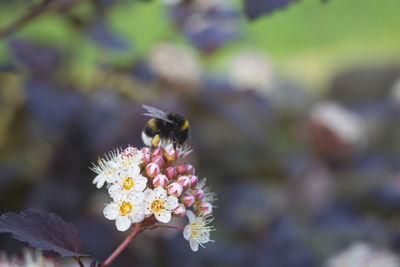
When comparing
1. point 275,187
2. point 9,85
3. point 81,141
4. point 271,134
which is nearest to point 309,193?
point 275,187

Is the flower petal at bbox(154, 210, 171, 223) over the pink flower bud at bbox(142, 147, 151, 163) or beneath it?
beneath

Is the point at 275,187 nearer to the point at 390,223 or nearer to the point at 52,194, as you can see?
the point at 390,223

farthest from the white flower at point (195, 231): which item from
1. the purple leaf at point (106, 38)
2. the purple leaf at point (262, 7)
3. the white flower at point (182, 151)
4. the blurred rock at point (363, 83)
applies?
the blurred rock at point (363, 83)

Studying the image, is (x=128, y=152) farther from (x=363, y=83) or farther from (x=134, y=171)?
(x=363, y=83)

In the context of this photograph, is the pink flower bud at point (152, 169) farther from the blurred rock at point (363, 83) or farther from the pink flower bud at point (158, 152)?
the blurred rock at point (363, 83)

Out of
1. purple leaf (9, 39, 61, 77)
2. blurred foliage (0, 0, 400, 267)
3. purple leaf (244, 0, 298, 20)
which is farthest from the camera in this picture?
purple leaf (9, 39, 61, 77)

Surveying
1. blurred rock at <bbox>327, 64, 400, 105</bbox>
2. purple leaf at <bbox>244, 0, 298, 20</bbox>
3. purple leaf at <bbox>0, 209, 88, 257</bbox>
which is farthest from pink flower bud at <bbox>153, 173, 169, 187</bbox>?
blurred rock at <bbox>327, 64, 400, 105</bbox>

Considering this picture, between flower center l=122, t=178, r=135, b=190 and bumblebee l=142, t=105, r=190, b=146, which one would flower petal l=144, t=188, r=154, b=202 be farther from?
bumblebee l=142, t=105, r=190, b=146

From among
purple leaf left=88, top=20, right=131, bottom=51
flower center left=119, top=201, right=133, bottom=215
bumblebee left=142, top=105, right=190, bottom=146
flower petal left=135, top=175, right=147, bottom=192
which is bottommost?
flower center left=119, top=201, right=133, bottom=215
